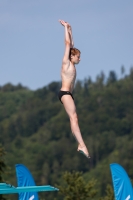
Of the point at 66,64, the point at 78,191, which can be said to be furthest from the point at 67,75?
the point at 78,191

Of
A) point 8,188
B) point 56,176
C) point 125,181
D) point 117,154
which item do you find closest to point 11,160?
point 56,176

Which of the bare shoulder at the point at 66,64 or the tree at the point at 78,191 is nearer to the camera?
the bare shoulder at the point at 66,64

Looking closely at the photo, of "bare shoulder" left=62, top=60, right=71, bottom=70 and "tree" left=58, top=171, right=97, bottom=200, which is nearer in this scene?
"bare shoulder" left=62, top=60, right=71, bottom=70

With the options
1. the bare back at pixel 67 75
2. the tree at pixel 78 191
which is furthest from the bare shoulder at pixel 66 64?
the tree at pixel 78 191

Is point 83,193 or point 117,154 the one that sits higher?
point 117,154

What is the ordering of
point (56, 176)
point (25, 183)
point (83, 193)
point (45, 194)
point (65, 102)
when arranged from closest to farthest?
point (65, 102)
point (25, 183)
point (83, 193)
point (45, 194)
point (56, 176)

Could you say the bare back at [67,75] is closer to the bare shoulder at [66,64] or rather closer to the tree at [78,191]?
the bare shoulder at [66,64]

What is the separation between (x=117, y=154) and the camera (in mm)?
199250

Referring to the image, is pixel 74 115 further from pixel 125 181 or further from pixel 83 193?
pixel 83 193

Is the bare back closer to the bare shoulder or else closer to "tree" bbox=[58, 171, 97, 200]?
the bare shoulder

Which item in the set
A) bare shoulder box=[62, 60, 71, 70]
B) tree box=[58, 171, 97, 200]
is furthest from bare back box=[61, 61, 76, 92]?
tree box=[58, 171, 97, 200]

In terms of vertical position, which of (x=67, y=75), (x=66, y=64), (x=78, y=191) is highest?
(x=66, y=64)

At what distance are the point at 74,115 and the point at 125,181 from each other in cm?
1555

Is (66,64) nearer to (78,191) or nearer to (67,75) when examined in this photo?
(67,75)
